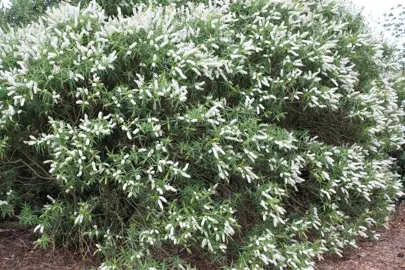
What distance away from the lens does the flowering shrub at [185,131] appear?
392 centimetres

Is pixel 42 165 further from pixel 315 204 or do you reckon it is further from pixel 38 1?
pixel 315 204

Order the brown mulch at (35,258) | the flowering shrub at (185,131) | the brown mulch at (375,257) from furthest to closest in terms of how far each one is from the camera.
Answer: the brown mulch at (375,257), the brown mulch at (35,258), the flowering shrub at (185,131)

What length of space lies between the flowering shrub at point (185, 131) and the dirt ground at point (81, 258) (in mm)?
172

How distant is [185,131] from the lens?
4.06 m

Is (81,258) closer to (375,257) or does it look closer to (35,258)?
(35,258)

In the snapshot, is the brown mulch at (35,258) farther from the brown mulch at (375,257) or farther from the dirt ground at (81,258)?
the brown mulch at (375,257)

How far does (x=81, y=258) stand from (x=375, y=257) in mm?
2996

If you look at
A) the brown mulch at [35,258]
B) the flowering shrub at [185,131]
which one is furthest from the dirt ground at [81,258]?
the flowering shrub at [185,131]

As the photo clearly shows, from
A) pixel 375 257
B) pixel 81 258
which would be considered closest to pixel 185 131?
pixel 81 258

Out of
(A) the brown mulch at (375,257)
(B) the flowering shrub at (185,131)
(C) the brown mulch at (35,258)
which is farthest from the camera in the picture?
(A) the brown mulch at (375,257)

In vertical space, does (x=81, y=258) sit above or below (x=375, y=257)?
above

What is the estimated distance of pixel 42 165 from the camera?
4551mm

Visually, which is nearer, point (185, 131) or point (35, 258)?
point (185, 131)

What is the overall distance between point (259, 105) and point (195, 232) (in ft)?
4.03
